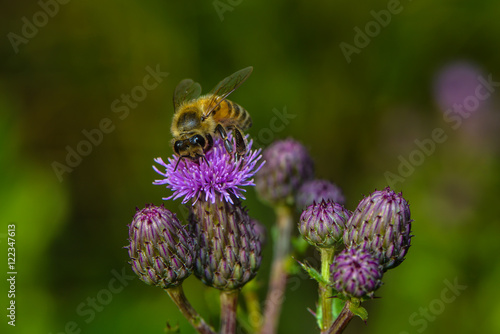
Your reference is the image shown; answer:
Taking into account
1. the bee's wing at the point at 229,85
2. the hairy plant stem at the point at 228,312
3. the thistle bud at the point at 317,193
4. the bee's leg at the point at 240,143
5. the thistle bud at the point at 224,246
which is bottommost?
the hairy plant stem at the point at 228,312

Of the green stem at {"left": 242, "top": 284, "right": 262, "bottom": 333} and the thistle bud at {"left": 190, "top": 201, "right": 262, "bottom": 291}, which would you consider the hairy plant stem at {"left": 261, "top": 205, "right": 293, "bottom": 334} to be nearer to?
the green stem at {"left": 242, "top": 284, "right": 262, "bottom": 333}

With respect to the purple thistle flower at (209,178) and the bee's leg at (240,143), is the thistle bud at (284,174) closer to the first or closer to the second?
the bee's leg at (240,143)

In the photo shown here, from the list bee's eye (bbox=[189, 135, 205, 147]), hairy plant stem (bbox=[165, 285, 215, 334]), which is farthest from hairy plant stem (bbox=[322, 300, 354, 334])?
bee's eye (bbox=[189, 135, 205, 147])

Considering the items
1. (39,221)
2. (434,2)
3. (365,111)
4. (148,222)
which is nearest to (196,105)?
(148,222)

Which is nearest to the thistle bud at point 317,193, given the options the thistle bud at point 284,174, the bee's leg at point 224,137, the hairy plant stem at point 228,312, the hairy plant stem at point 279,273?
the thistle bud at point 284,174

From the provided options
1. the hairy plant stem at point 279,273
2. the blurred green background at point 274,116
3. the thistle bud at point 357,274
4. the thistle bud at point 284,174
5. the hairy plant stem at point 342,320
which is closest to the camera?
the thistle bud at point 357,274
